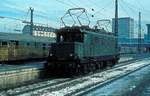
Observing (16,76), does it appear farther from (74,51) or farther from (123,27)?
(123,27)

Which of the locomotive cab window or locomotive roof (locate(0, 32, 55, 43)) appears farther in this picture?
locomotive roof (locate(0, 32, 55, 43))

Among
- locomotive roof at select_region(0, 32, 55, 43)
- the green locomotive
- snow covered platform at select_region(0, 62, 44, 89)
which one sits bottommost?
snow covered platform at select_region(0, 62, 44, 89)

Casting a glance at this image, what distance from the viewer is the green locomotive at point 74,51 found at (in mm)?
26578

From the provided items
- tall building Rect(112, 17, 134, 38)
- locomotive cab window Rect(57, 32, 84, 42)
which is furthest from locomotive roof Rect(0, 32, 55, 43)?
tall building Rect(112, 17, 134, 38)

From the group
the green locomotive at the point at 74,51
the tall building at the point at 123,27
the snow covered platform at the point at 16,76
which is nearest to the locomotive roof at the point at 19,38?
the green locomotive at the point at 74,51

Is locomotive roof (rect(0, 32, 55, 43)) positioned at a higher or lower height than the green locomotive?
Answer: higher

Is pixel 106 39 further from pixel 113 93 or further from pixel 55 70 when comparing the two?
pixel 113 93

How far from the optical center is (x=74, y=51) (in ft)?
86.8

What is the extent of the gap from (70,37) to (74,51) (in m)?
1.91

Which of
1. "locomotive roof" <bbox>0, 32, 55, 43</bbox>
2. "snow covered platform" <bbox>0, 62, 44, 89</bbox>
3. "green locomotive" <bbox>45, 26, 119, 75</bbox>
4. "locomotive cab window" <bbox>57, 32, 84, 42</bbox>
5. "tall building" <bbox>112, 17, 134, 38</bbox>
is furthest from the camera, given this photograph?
"tall building" <bbox>112, 17, 134, 38</bbox>

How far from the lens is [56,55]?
26969 millimetres

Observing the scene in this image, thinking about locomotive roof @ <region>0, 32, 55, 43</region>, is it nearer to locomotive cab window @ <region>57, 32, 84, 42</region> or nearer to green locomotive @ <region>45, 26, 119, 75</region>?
locomotive cab window @ <region>57, 32, 84, 42</region>

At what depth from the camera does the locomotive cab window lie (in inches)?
1096

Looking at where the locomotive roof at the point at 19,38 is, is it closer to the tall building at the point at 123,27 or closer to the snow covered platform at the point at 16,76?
the snow covered platform at the point at 16,76
